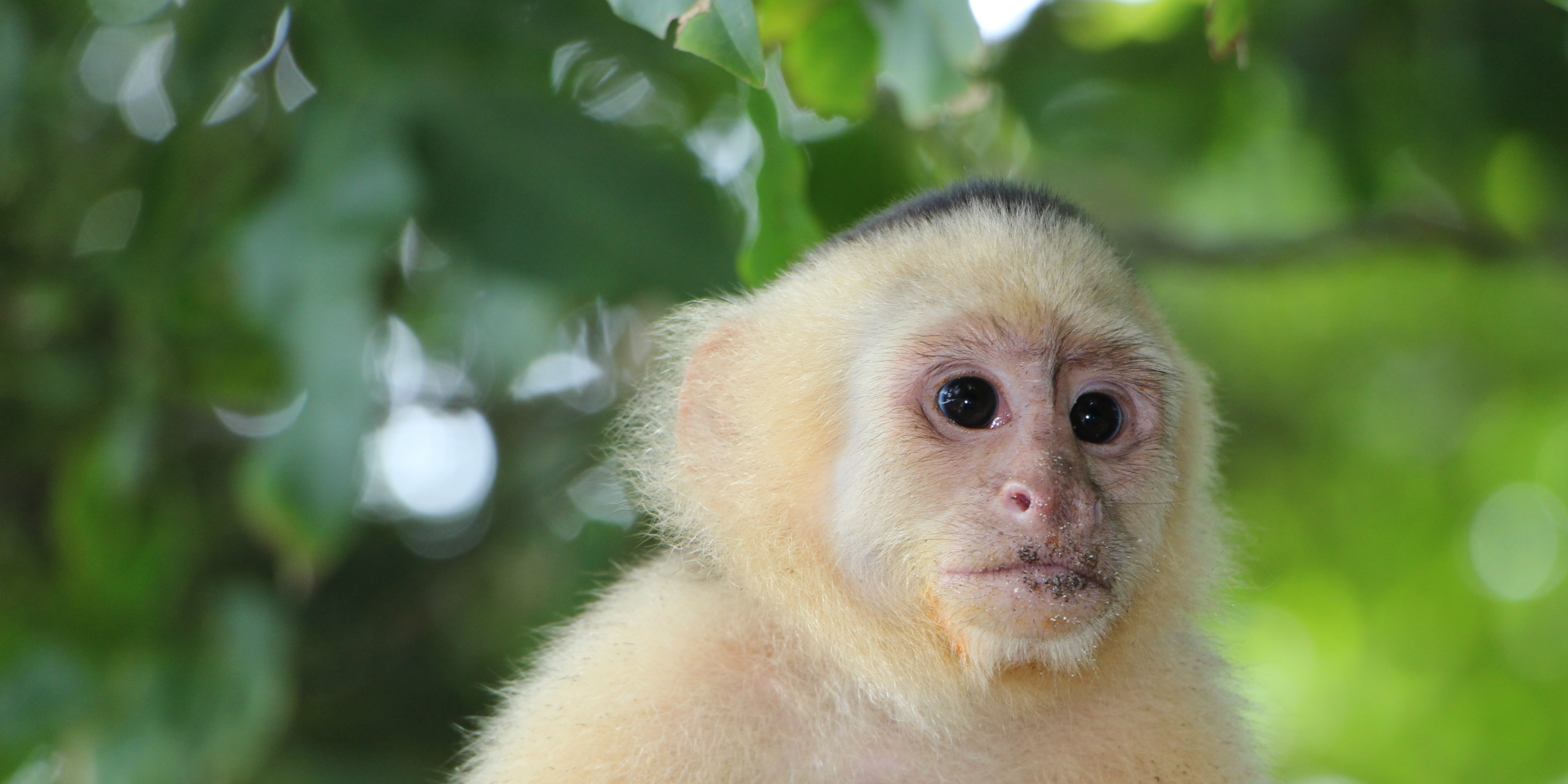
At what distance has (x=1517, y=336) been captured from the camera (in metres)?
5.64

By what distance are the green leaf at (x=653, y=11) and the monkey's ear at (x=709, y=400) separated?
1074 millimetres

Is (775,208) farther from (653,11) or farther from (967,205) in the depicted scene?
(653,11)

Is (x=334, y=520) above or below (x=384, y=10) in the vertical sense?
below

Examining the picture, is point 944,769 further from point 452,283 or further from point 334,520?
point 452,283

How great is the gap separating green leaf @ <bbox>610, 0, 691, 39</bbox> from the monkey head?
900mm

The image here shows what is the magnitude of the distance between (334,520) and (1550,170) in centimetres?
317

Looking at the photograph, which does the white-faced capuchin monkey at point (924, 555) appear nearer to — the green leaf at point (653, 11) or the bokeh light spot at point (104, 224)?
the green leaf at point (653, 11)

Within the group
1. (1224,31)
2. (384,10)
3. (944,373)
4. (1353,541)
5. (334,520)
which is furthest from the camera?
(1353,541)

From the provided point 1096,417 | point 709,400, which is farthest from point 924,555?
point 709,400

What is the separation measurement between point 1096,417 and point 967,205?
474mm

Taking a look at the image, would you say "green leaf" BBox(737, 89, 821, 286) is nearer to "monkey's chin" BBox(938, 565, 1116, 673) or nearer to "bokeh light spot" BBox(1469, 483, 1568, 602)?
"monkey's chin" BBox(938, 565, 1116, 673)

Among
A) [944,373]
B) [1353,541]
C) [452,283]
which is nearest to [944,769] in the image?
[944,373]

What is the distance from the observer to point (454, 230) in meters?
2.67

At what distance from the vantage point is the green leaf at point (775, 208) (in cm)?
207
